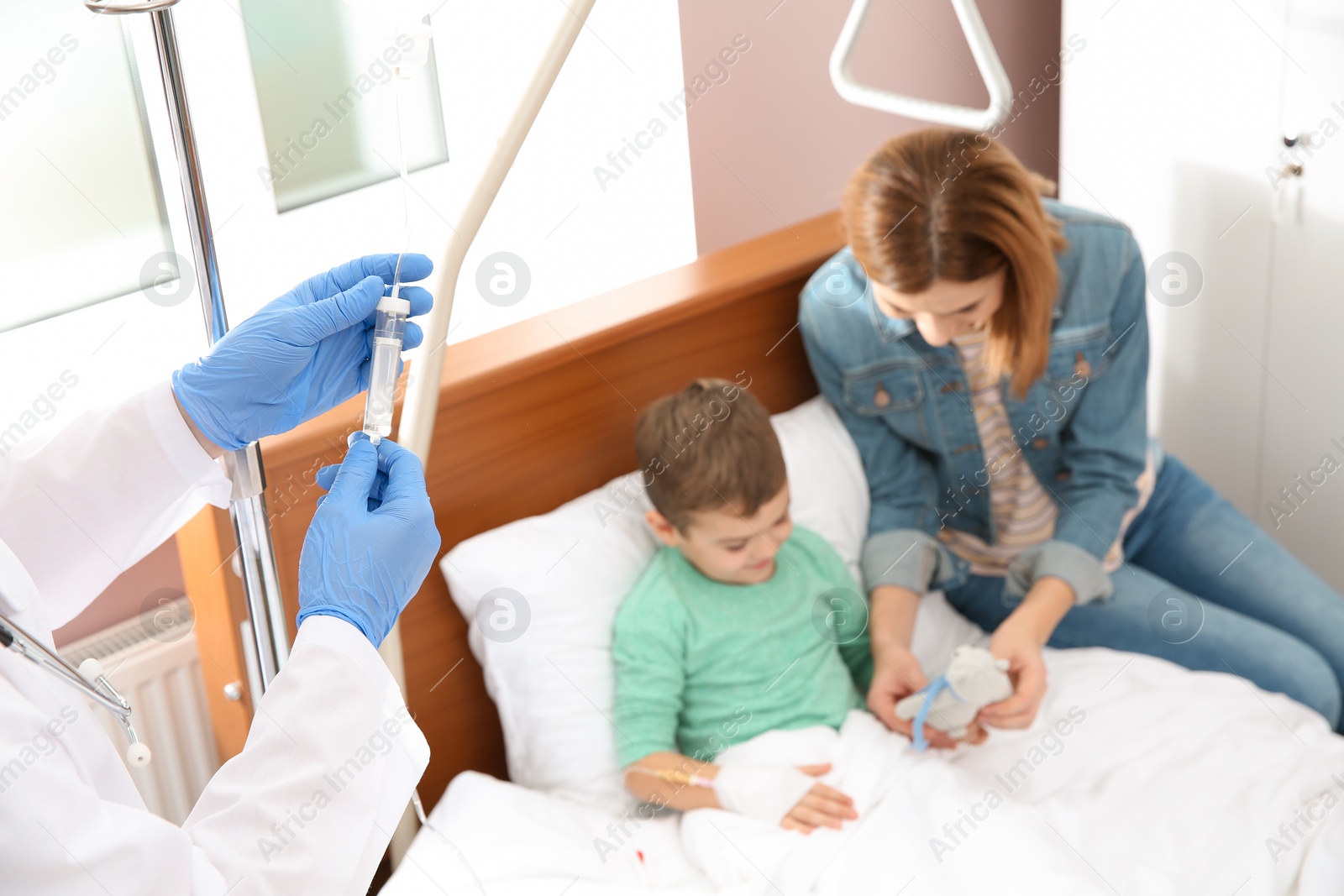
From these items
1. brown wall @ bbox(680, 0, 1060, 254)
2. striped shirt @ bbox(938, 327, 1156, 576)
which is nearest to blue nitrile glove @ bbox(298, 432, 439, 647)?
striped shirt @ bbox(938, 327, 1156, 576)

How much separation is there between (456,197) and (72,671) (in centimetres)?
121

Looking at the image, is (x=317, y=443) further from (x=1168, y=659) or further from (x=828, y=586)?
(x=1168, y=659)

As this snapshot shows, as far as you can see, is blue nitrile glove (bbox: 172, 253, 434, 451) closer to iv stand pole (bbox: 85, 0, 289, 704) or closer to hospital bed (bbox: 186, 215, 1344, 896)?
iv stand pole (bbox: 85, 0, 289, 704)

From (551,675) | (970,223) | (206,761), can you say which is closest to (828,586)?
(551,675)

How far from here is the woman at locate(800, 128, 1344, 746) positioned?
1502 mm

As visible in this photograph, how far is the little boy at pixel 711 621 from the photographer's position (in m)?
1.40

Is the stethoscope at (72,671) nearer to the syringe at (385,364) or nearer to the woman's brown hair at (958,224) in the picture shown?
the syringe at (385,364)

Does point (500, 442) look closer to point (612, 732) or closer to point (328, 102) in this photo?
point (612, 732)

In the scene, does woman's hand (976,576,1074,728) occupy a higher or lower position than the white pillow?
lower

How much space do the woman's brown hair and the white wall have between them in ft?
1.64

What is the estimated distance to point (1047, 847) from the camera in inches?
48.3

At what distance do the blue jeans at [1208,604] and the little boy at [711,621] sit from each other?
361 millimetres

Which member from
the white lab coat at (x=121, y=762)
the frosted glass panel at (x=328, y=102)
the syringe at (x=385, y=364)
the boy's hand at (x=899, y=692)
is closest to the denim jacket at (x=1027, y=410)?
the boy's hand at (x=899, y=692)

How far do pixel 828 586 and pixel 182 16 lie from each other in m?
1.13
